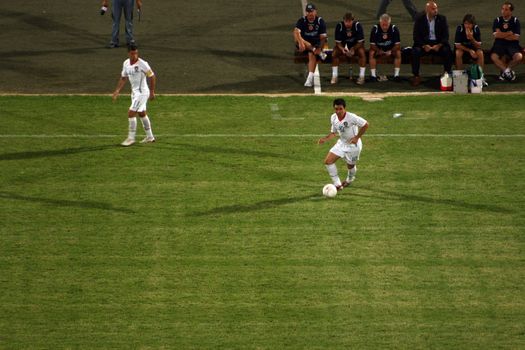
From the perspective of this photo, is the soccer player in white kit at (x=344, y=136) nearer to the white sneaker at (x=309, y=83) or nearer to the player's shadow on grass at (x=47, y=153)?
the player's shadow on grass at (x=47, y=153)

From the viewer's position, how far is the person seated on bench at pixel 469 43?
28750mm

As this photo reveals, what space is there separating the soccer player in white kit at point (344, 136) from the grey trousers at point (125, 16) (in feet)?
40.8

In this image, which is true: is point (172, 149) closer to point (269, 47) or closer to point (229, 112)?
point (229, 112)

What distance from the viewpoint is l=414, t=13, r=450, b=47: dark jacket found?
28.8 metres

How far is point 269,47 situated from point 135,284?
53.4ft

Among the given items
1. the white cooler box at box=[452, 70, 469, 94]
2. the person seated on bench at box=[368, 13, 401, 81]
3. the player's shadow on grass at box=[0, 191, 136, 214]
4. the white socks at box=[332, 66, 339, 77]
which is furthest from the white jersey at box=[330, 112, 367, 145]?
the person seated on bench at box=[368, 13, 401, 81]

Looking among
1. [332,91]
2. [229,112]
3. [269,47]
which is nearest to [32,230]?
[229,112]

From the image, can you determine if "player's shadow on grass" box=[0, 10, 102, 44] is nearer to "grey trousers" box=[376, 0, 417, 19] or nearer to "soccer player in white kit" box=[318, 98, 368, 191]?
"grey trousers" box=[376, 0, 417, 19]

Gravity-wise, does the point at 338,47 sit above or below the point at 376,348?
above

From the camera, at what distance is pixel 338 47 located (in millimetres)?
28844

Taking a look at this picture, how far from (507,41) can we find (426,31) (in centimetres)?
211

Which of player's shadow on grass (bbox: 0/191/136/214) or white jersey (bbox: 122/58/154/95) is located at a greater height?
white jersey (bbox: 122/58/154/95)

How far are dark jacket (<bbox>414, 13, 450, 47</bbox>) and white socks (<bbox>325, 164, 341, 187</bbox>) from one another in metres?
8.84

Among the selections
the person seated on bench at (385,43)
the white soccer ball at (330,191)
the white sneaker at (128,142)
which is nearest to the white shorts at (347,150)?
the white soccer ball at (330,191)
